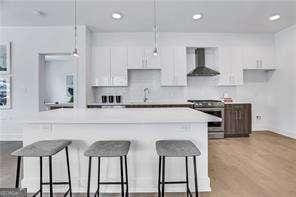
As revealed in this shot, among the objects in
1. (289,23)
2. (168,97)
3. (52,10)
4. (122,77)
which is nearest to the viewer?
(52,10)

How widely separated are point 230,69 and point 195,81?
3.15ft

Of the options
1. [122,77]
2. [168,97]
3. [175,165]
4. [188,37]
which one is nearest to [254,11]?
[188,37]

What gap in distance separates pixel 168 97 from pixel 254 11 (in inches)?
114

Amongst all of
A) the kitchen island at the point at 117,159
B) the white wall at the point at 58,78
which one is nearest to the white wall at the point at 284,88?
the kitchen island at the point at 117,159

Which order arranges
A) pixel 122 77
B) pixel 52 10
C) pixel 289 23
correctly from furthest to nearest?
pixel 122 77, pixel 289 23, pixel 52 10

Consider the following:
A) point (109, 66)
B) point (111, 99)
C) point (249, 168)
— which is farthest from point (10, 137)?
point (249, 168)

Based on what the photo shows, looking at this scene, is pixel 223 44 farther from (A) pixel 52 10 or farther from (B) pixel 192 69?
(A) pixel 52 10

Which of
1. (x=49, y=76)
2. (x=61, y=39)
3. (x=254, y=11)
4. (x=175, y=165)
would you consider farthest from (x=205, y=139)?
(x=49, y=76)

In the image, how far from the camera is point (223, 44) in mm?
6660

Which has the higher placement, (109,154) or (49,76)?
(49,76)

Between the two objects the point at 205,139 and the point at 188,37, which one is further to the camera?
the point at 188,37

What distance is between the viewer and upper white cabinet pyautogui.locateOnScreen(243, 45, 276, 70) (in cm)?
660

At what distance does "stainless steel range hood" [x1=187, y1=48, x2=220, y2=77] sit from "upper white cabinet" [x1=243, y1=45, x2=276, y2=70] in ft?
3.08

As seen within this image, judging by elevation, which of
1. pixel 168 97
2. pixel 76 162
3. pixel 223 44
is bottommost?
pixel 76 162
